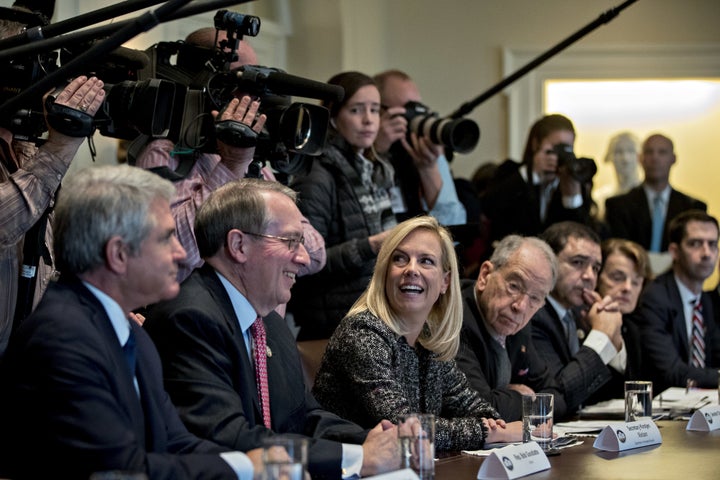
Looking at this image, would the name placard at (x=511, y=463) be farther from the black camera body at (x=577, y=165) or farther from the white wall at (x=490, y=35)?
the white wall at (x=490, y=35)

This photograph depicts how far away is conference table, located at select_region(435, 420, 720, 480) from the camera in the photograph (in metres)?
2.74

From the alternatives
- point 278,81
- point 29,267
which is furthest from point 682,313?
point 29,267

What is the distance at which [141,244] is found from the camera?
2.26 metres

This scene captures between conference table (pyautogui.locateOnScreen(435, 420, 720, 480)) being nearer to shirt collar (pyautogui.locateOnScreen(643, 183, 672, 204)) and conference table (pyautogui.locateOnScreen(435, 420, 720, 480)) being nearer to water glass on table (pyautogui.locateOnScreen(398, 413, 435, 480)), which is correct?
water glass on table (pyautogui.locateOnScreen(398, 413, 435, 480))

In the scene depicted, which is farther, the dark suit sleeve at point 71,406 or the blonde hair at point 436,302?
the blonde hair at point 436,302

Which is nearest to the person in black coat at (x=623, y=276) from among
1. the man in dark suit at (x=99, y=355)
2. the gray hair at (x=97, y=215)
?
the man in dark suit at (x=99, y=355)

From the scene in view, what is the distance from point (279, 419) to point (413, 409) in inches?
22.4

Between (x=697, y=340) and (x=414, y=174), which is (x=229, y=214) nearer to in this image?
(x=414, y=174)

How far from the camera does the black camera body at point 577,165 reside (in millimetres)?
5148

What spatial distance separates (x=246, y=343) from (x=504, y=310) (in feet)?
4.25

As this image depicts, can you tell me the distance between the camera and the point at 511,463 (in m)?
2.67

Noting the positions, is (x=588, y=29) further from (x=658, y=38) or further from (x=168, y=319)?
(x=658, y=38)

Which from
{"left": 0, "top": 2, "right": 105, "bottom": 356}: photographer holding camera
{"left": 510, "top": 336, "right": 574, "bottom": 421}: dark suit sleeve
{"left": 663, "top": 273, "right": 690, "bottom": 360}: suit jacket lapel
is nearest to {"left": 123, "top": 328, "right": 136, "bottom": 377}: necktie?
{"left": 0, "top": 2, "right": 105, "bottom": 356}: photographer holding camera

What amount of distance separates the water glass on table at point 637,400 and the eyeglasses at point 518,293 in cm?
45
